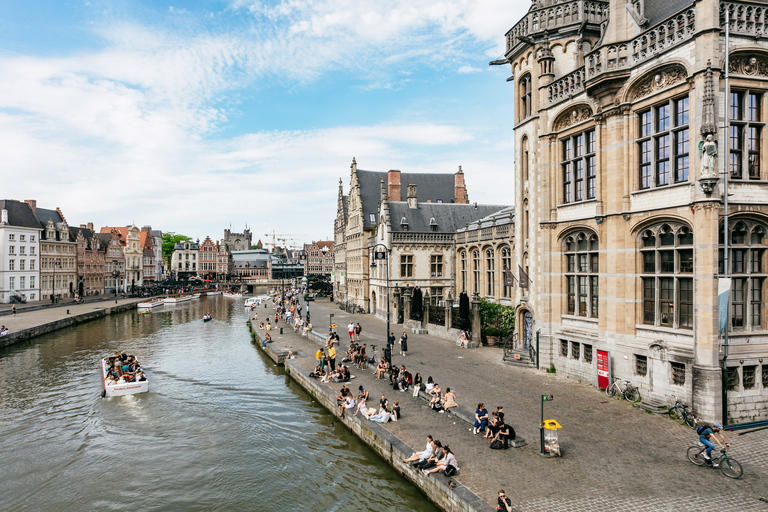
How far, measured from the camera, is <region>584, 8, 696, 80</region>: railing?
15856 millimetres

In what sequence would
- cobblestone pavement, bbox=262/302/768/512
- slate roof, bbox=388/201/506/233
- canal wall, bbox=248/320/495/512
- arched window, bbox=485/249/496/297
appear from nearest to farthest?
cobblestone pavement, bbox=262/302/768/512
canal wall, bbox=248/320/495/512
arched window, bbox=485/249/496/297
slate roof, bbox=388/201/506/233

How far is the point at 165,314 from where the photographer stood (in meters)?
69.4

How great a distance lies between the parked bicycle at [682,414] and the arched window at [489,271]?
2186 cm

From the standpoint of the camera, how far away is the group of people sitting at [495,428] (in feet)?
45.5

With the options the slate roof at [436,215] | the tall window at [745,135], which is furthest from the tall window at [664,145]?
the slate roof at [436,215]

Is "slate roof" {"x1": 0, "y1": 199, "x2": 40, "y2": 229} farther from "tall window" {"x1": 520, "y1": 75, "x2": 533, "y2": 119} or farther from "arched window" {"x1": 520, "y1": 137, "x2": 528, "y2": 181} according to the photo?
"tall window" {"x1": 520, "y1": 75, "x2": 533, "y2": 119}

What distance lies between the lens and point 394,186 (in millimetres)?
53312

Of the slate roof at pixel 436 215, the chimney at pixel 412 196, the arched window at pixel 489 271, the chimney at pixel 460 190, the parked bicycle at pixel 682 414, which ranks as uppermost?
the chimney at pixel 460 190

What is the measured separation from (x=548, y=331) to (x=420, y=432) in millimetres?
10004

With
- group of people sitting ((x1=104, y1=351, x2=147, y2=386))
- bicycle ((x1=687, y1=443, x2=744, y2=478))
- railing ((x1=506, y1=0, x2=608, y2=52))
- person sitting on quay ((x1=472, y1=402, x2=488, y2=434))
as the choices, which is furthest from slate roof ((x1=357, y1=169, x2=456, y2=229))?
bicycle ((x1=687, y1=443, x2=744, y2=478))

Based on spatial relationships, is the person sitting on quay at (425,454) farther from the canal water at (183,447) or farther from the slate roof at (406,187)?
the slate roof at (406,187)

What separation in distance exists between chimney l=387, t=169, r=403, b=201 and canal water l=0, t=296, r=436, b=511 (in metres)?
27.4

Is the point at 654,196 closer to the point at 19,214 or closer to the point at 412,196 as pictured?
the point at 412,196

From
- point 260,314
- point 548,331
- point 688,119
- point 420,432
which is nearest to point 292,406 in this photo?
point 420,432
